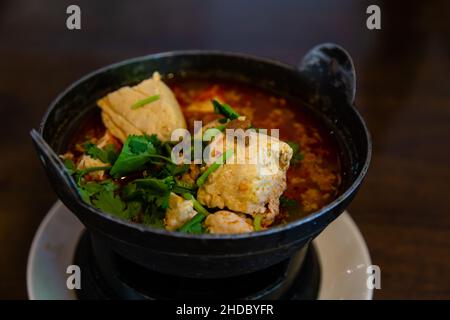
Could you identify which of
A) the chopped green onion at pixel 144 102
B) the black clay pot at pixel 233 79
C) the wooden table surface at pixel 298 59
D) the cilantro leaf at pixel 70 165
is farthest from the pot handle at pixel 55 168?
the wooden table surface at pixel 298 59

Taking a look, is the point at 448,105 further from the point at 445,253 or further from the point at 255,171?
the point at 255,171

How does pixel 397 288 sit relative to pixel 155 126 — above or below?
below

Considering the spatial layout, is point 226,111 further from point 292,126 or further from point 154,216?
point 154,216

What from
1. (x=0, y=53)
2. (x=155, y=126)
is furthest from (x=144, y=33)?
(x=155, y=126)

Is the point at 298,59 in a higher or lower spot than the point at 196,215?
higher

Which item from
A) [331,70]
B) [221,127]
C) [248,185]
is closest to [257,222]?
[248,185]

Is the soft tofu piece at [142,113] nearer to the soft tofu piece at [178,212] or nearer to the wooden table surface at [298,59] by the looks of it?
the soft tofu piece at [178,212]

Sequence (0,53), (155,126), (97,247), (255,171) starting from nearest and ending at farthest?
(255,171) < (155,126) < (97,247) < (0,53)
